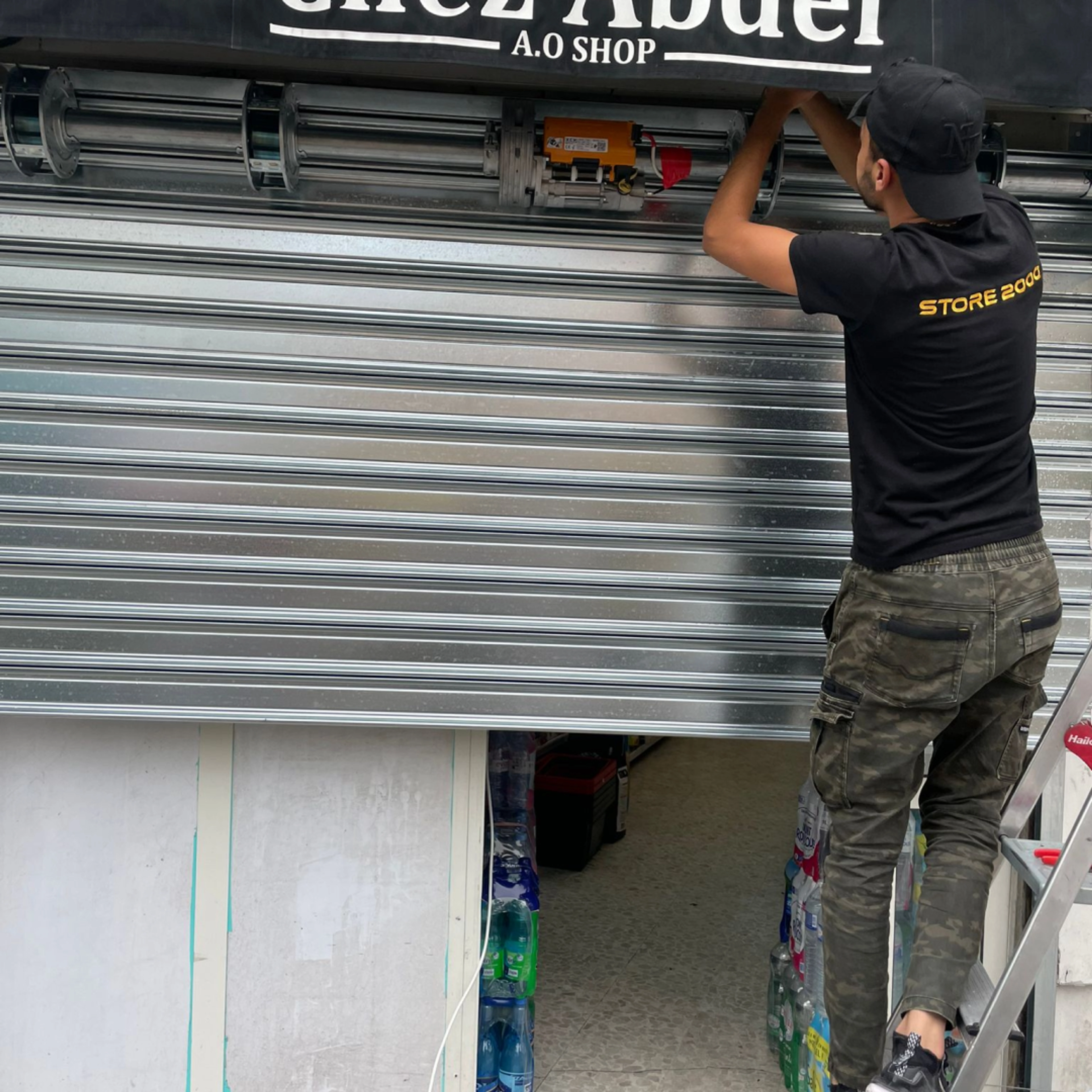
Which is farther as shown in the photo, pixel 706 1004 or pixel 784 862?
pixel 784 862

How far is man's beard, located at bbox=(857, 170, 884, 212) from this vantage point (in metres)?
2.57

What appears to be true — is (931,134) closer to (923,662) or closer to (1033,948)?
(923,662)

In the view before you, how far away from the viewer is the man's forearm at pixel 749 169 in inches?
112

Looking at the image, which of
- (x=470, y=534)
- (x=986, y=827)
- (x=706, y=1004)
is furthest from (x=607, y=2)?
(x=706, y=1004)

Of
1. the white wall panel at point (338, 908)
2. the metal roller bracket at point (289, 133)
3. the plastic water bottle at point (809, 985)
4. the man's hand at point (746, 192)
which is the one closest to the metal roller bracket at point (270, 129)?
the metal roller bracket at point (289, 133)

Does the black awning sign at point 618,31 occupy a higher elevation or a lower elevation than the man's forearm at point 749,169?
higher

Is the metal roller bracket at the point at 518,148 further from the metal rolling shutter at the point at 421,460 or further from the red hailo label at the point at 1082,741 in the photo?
the red hailo label at the point at 1082,741

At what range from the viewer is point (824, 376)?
10.9 feet

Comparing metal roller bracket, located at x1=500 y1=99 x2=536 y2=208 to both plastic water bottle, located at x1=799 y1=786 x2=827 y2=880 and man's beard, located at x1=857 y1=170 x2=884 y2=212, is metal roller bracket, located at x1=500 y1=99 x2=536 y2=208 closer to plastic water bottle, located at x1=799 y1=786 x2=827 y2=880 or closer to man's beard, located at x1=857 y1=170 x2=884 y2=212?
man's beard, located at x1=857 y1=170 x2=884 y2=212

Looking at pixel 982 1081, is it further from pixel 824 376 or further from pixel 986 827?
pixel 824 376

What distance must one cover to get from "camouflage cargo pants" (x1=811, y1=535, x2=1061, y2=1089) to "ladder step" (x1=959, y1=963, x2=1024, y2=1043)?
165 millimetres

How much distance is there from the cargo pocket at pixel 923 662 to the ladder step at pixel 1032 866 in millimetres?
445

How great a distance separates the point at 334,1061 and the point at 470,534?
172 cm

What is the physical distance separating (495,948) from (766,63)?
9.28ft
